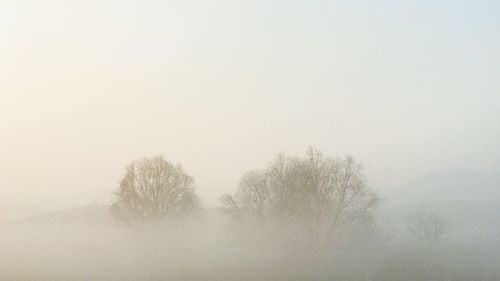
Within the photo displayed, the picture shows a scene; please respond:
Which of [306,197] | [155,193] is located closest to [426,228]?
[306,197]

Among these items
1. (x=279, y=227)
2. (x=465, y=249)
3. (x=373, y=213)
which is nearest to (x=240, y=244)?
(x=279, y=227)

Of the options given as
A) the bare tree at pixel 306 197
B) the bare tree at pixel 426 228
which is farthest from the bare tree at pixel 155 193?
the bare tree at pixel 426 228

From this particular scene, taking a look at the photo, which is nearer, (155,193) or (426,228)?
(426,228)

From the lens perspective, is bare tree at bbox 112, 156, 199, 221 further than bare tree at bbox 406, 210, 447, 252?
Yes

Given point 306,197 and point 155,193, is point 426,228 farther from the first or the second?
point 155,193

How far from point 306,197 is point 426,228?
21.1 ft

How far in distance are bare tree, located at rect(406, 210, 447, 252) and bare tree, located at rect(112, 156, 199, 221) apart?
1202 centimetres

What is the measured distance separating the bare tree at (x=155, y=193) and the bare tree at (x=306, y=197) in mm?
3455

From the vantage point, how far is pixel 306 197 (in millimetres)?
33969

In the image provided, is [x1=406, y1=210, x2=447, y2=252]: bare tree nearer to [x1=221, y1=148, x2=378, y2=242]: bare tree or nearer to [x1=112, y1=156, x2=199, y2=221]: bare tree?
[x1=221, y1=148, x2=378, y2=242]: bare tree

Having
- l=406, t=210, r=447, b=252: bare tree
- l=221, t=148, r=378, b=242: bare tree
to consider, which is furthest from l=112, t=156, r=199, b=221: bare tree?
l=406, t=210, r=447, b=252: bare tree

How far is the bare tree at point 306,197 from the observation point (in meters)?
32.8

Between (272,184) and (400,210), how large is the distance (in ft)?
23.8

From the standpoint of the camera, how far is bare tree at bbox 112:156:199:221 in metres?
35.9
